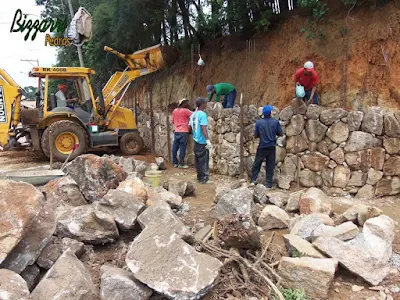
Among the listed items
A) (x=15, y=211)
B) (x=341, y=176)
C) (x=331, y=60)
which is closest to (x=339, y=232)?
(x=341, y=176)

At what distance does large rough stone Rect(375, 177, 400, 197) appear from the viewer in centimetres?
582

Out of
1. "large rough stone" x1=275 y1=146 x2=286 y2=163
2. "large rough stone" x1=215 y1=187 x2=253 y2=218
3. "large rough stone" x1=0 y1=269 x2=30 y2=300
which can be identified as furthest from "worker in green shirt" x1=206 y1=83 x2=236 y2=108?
"large rough stone" x1=0 y1=269 x2=30 y2=300

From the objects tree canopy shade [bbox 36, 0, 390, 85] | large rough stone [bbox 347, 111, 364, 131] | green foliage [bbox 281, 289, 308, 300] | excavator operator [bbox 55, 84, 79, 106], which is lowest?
green foliage [bbox 281, 289, 308, 300]

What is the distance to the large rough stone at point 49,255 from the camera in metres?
2.90

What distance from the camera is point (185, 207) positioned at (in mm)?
4812

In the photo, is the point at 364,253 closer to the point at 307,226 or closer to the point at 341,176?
the point at 307,226

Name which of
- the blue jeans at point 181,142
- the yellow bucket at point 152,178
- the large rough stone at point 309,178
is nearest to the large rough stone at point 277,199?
the large rough stone at point 309,178

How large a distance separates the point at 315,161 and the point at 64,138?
6105 mm

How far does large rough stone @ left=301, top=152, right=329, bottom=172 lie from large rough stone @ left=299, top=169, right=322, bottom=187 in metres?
0.09

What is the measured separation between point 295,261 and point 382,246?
102cm

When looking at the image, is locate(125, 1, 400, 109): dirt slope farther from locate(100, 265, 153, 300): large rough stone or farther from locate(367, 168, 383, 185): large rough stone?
locate(100, 265, 153, 300): large rough stone

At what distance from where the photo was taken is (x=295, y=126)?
6336 millimetres

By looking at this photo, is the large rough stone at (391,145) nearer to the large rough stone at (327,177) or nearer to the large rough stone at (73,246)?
the large rough stone at (327,177)

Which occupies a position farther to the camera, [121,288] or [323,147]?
[323,147]
